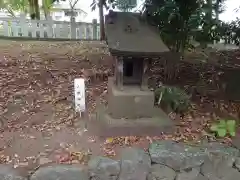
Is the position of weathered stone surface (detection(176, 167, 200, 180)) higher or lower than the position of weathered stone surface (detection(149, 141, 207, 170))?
lower

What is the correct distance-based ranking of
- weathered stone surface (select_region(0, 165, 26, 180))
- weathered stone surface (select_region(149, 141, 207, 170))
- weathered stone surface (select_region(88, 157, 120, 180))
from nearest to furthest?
weathered stone surface (select_region(0, 165, 26, 180))
weathered stone surface (select_region(88, 157, 120, 180))
weathered stone surface (select_region(149, 141, 207, 170))

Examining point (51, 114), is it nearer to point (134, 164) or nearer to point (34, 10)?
point (134, 164)

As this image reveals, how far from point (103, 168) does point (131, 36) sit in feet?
4.73

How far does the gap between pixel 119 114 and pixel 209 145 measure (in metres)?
1.04

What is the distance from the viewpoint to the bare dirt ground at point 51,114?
2732 mm

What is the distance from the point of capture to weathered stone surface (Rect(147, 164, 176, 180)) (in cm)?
271

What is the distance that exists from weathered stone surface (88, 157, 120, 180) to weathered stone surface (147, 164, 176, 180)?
38 centimetres

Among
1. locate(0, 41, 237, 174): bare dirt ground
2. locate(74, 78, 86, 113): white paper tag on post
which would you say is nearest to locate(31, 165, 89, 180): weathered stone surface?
locate(0, 41, 237, 174): bare dirt ground

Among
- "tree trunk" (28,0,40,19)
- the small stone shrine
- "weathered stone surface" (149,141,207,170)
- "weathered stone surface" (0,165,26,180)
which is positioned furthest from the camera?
"tree trunk" (28,0,40,19)

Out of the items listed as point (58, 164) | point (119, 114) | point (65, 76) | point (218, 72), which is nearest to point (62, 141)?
point (58, 164)

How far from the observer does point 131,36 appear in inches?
116

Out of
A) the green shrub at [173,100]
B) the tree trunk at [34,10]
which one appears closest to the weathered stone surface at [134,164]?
the green shrub at [173,100]

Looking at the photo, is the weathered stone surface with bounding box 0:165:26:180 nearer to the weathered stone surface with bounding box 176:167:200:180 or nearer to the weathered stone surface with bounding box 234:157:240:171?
the weathered stone surface with bounding box 176:167:200:180

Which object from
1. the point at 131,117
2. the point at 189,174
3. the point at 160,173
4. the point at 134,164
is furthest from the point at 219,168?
the point at 131,117
